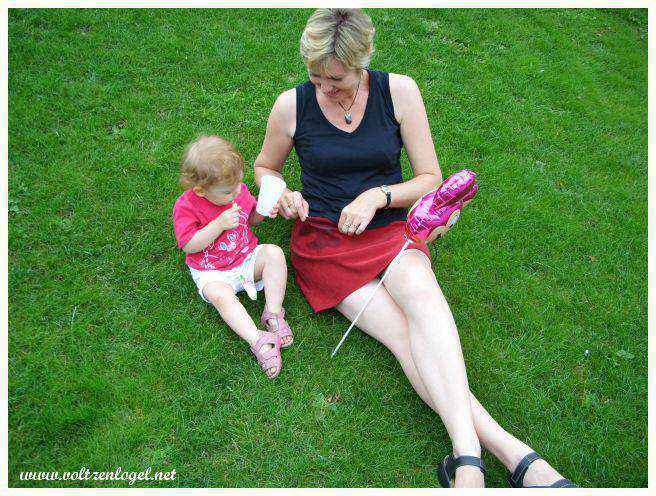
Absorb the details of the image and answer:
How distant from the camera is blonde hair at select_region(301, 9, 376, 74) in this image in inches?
84.2

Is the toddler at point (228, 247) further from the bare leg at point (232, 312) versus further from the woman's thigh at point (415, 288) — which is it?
the woman's thigh at point (415, 288)

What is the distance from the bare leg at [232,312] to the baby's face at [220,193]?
43 cm

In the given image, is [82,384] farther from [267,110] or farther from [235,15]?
[235,15]

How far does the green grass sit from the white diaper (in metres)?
0.21

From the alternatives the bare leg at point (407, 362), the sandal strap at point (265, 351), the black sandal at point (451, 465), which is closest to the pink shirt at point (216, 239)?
the sandal strap at point (265, 351)

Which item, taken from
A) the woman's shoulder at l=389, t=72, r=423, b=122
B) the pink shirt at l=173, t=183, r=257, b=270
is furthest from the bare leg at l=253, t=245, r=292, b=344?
the woman's shoulder at l=389, t=72, r=423, b=122

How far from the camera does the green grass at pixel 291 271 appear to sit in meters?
2.33

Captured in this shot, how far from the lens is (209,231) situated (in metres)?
2.44

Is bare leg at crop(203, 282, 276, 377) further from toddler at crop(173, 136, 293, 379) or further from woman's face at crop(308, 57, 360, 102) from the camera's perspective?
woman's face at crop(308, 57, 360, 102)

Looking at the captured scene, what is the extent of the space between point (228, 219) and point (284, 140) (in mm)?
536

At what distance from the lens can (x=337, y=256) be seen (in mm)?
2568

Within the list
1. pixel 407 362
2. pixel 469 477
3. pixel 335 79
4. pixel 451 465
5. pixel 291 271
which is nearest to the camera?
pixel 469 477

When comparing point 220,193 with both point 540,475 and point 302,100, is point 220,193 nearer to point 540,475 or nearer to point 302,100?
point 302,100

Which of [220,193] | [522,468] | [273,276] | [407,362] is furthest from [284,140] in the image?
[522,468]
